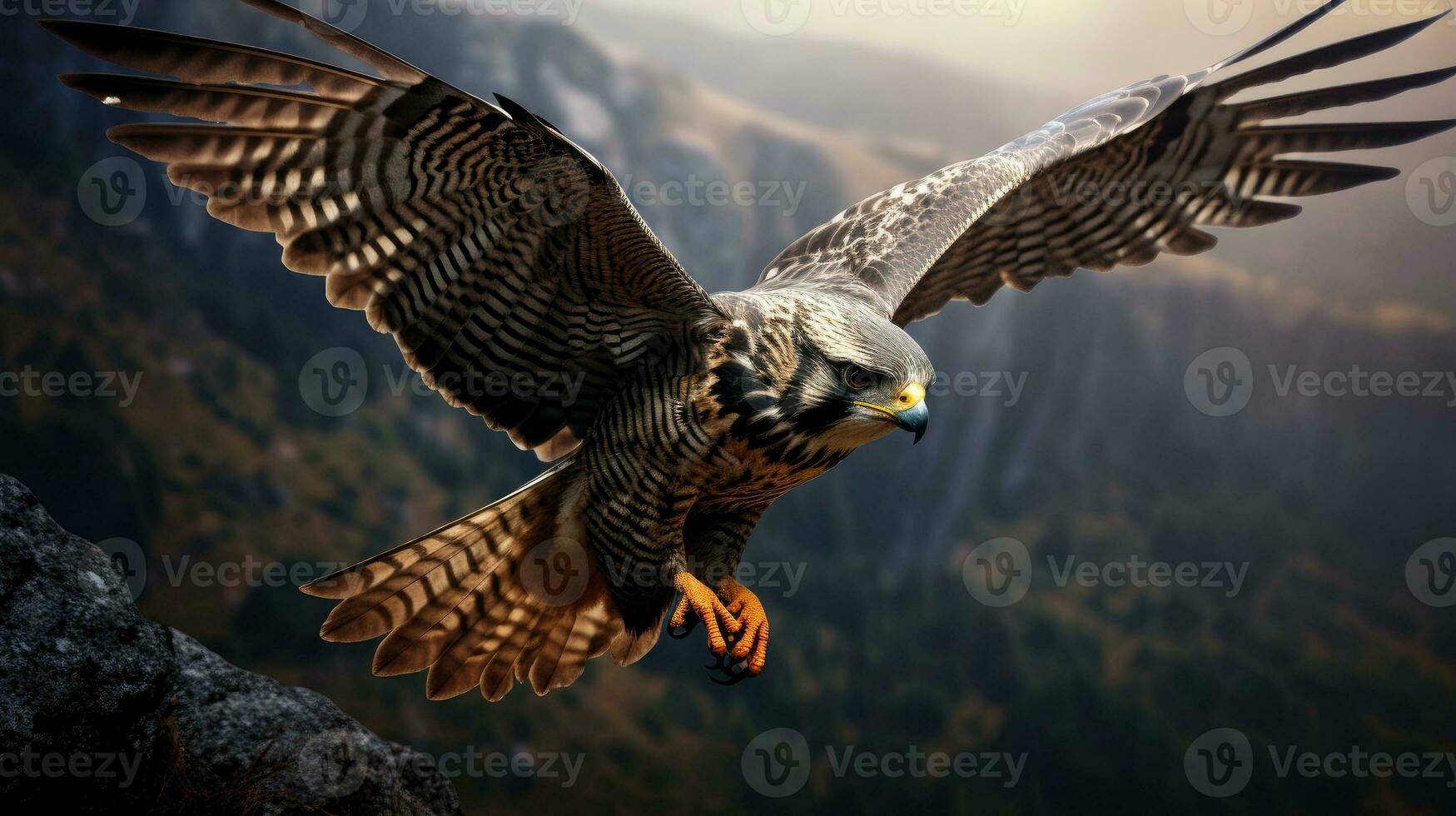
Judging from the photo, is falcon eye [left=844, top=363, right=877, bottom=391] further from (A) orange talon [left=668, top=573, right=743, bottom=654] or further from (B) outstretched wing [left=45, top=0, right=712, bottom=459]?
(A) orange talon [left=668, top=573, right=743, bottom=654]

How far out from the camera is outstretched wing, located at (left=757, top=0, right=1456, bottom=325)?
3834mm

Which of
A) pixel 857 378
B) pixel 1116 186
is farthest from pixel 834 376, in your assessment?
pixel 1116 186

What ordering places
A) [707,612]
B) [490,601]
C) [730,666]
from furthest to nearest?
[490,601] < [730,666] < [707,612]

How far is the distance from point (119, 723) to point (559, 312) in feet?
5.46

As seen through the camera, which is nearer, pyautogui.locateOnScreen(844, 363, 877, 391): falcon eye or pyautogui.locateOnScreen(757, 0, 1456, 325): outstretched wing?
pyautogui.locateOnScreen(844, 363, 877, 391): falcon eye

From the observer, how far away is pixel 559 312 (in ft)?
10.3

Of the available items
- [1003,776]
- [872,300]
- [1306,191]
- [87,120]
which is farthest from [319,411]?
[1306,191]

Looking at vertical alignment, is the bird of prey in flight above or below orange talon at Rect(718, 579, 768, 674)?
above

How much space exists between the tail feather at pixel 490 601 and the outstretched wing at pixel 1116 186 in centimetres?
129

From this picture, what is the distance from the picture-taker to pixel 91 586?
2.65 m

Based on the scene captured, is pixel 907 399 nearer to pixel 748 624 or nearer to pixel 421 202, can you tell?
pixel 748 624

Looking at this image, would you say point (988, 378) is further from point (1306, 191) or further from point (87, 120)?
point (87, 120)

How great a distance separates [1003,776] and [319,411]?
5502mm

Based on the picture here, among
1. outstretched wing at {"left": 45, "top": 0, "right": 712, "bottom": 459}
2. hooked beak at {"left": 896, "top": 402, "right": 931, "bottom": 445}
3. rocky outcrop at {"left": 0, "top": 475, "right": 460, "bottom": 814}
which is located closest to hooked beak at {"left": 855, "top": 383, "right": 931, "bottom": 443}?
hooked beak at {"left": 896, "top": 402, "right": 931, "bottom": 445}
